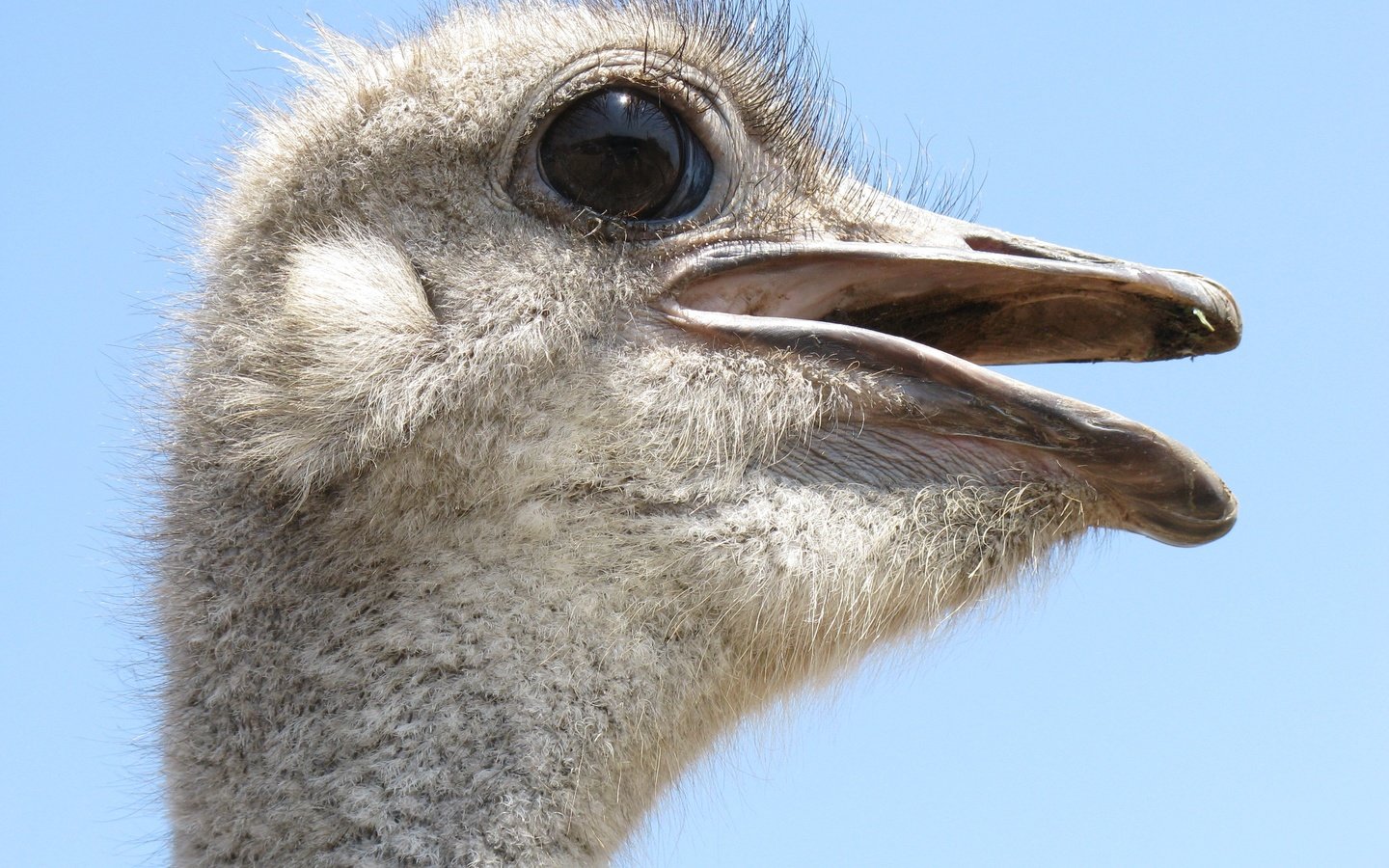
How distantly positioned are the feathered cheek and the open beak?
46cm

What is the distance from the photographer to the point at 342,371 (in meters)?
3.21

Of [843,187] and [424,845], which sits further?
[843,187]

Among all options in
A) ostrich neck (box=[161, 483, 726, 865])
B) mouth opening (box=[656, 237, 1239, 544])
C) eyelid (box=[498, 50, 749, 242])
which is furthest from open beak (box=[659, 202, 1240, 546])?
ostrich neck (box=[161, 483, 726, 865])

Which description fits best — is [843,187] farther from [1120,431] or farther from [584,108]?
[1120,431]

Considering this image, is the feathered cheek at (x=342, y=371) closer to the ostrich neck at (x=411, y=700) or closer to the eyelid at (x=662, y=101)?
the ostrich neck at (x=411, y=700)

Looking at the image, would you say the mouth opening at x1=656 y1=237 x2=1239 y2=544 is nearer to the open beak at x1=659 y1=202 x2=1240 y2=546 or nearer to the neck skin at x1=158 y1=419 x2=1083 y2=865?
the open beak at x1=659 y1=202 x2=1240 y2=546

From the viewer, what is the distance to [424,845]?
2.94 m

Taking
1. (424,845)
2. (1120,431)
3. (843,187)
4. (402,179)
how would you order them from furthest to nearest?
(843,187), (402,179), (1120,431), (424,845)

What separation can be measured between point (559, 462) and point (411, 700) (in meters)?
0.46

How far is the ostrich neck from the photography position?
9.82 ft

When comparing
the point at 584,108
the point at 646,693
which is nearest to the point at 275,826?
the point at 646,693

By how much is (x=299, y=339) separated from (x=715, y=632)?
34.2 inches

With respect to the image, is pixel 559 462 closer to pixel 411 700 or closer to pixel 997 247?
pixel 411 700

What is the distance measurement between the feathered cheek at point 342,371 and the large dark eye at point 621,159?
351 millimetres
